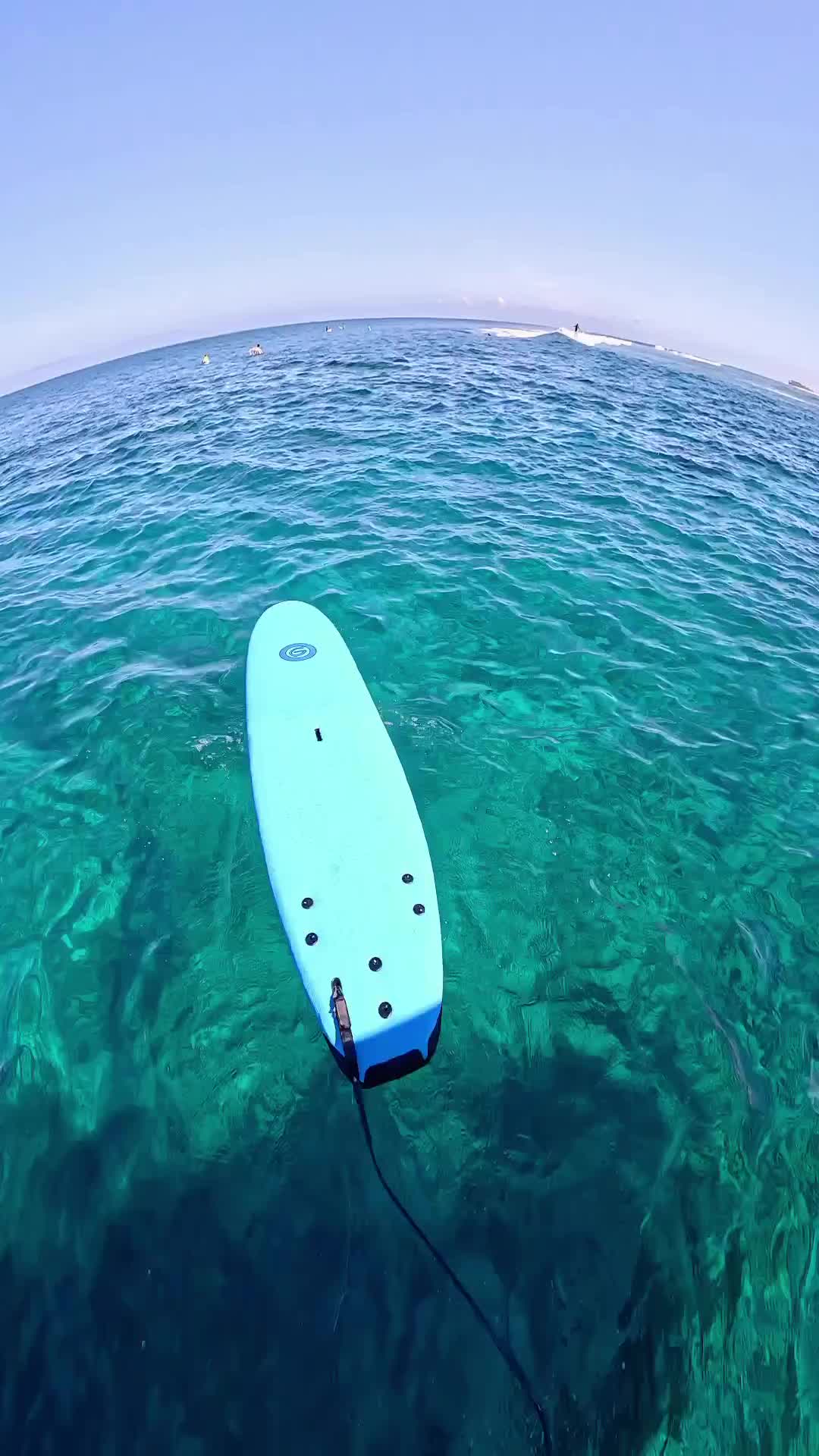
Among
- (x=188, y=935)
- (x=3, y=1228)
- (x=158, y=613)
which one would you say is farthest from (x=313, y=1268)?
(x=158, y=613)

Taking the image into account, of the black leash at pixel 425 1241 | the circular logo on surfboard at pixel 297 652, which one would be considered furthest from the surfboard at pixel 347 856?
the black leash at pixel 425 1241

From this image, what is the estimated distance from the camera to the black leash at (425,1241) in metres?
3.87

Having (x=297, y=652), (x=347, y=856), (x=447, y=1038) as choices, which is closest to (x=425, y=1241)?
(x=447, y=1038)

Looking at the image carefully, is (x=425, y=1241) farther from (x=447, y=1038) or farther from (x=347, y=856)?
(x=347, y=856)

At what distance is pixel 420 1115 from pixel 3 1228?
12.2 ft

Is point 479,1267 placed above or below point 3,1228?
below

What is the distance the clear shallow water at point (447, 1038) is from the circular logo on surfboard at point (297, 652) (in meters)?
1.02

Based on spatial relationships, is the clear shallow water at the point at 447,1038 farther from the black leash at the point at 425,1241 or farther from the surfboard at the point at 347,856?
the surfboard at the point at 347,856

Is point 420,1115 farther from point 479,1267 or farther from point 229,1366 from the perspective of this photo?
point 229,1366

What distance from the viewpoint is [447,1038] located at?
5.41 metres

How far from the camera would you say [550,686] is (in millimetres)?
9367

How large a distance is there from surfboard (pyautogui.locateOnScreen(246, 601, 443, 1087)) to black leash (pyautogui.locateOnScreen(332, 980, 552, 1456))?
8.9 inches

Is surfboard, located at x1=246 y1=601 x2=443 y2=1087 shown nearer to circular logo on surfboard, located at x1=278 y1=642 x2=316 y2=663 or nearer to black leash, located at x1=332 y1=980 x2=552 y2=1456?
circular logo on surfboard, located at x1=278 y1=642 x2=316 y2=663

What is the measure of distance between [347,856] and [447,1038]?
222cm
